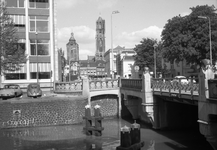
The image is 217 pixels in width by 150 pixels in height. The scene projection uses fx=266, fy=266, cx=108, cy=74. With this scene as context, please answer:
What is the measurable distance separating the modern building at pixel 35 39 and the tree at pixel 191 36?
63.5 feet

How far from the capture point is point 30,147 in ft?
69.0

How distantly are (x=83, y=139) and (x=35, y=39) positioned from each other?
24.8 meters

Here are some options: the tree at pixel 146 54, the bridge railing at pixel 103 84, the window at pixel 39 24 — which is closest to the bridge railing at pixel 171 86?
the bridge railing at pixel 103 84

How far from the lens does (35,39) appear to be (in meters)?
43.1

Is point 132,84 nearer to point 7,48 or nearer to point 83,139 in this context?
point 83,139

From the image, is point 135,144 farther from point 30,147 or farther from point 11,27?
point 11,27

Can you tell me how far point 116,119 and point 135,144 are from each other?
17.0 metres

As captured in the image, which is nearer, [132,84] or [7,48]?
[132,84]

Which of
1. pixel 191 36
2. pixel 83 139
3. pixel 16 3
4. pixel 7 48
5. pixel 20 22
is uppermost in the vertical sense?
pixel 16 3

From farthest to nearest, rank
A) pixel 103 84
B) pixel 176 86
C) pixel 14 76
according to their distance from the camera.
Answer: pixel 14 76, pixel 103 84, pixel 176 86

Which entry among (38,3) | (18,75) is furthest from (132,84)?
(38,3)

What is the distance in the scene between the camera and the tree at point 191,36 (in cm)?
3969

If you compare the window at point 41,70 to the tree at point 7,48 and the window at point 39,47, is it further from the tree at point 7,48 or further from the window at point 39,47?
the tree at point 7,48

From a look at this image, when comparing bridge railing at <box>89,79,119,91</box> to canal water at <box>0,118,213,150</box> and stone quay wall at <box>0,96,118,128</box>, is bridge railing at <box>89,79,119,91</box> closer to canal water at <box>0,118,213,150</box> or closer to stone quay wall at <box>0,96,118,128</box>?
stone quay wall at <box>0,96,118,128</box>
